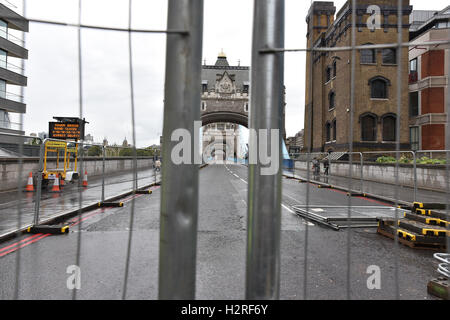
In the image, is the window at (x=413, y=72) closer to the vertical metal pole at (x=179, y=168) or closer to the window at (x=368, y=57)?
the window at (x=368, y=57)

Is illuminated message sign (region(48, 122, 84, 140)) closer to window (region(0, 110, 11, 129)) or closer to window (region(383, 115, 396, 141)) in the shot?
window (region(0, 110, 11, 129))

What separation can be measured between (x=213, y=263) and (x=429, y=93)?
2695 centimetres

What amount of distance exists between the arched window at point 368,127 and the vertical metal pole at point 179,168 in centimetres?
2404

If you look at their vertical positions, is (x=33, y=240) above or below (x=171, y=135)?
below

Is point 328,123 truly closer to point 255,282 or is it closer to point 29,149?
point 29,149

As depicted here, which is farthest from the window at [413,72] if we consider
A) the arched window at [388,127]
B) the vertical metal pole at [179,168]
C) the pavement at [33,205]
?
the vertical metal pole at [179,168]

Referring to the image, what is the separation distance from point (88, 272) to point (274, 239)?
2895mm

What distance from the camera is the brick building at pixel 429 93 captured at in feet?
71.9

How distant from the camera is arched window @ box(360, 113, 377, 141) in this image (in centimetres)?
2203

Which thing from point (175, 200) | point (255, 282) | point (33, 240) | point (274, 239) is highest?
point (175, 200)

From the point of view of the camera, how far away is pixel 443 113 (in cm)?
2236

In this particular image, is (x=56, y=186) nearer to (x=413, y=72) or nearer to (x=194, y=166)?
(x=194, y=166)

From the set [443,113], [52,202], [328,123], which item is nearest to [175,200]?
[52,202]

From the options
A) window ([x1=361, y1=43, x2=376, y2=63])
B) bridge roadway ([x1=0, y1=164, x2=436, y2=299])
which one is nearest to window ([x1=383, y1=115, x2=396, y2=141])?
window ([x1=361, y1=43, x2=376, y2=63])
